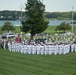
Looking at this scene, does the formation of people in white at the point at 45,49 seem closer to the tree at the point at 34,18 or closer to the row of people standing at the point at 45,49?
the row of people standing at the point at 45,49

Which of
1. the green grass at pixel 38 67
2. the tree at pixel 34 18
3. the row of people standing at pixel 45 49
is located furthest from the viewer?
the tree at pixel 34 18

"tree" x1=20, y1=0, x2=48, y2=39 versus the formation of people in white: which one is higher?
"tree" x1=20, y1=0, x2=48, y2=39

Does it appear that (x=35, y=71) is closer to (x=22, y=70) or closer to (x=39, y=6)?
(x=22, y=70)

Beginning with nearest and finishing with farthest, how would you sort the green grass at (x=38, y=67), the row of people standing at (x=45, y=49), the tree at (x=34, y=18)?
the green grass at (x=38, y=67), the row of people standing at (x=45, y=49), the tree at (x=34, y=18)

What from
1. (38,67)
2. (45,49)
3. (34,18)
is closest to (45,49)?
(45,49)

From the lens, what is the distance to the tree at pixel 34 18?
3219 centimetres

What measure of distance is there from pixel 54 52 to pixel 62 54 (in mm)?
786

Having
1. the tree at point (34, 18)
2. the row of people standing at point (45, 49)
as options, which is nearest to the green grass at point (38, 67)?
the row of people standing at point (45, 49)

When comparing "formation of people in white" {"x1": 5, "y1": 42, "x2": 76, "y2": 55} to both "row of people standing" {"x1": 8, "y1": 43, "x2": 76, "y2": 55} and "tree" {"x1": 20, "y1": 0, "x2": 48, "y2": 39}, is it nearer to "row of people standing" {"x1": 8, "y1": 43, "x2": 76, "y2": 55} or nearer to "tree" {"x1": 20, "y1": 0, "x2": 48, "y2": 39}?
"row of people standing" {"x1": 8, "y1": 43, "x2": 76, "y2": 55}

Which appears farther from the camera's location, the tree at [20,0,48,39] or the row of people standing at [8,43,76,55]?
the tree at [20,0,48,39]

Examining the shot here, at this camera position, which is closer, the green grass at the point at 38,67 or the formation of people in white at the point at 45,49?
the green grass at the point at 38,67

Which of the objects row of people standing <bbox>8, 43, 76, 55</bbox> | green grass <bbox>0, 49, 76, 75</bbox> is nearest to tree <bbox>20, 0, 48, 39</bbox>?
row of people standing <bbox>8, 43, 76, 55</bbox>

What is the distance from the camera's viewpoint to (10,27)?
66.2 metres

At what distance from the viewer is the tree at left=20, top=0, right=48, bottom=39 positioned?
32.2 metres
